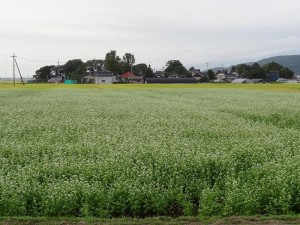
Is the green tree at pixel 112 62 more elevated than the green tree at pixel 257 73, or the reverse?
the green tree at pixel 112 62

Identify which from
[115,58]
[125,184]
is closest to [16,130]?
[125,184]

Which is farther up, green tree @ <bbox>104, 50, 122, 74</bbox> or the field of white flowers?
green tree @ <bbox>104, 50, 122, 74</bbox>

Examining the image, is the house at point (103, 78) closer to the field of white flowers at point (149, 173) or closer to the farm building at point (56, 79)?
the farm building at point (56, 79)

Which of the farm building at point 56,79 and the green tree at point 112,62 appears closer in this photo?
the farm building at point 56,79

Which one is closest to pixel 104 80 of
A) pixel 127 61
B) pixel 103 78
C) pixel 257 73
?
pixel 103 78

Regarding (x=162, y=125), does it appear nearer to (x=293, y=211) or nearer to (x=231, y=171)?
(x=231, y=171)

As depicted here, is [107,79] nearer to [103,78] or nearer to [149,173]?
[103,78]

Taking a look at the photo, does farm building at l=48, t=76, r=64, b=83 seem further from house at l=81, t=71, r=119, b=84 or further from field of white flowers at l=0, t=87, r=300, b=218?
field of white flowers at l=0, t=87, r=300, b=218

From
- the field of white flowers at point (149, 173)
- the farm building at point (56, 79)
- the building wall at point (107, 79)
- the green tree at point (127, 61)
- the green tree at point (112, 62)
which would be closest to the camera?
the field of white flowers at point (149, 173)

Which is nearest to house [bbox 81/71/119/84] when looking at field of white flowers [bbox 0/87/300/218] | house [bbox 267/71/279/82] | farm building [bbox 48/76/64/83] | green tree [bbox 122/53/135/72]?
farm building [bbox 48/76/64/83]

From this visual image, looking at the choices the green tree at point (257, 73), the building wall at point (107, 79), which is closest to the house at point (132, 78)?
the building wall at point (107, 79)

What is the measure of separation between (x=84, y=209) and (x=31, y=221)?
1.16 m

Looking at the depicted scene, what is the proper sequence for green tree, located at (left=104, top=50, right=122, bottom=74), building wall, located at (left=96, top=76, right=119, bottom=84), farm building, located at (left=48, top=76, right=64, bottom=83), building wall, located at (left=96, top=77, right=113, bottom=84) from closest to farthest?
building wall, located at (left=96, top=77, right=113, bottom=84) < building wall, located at (left=96, top=76, right=119, bottom=84) < farm building, located at (left=48, top=76, right=64, bottom=83) < green tree, located at (left=104, top=50, right=122, bottom=74)

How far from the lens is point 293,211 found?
10.0 metres
